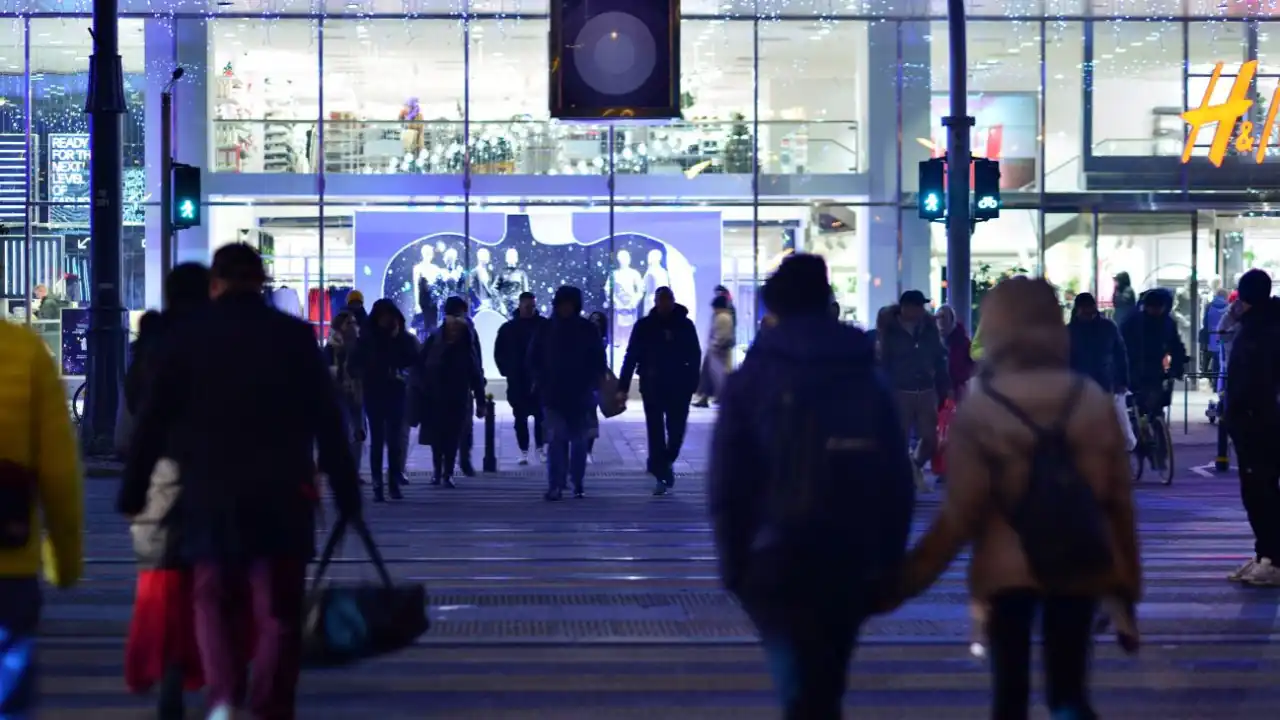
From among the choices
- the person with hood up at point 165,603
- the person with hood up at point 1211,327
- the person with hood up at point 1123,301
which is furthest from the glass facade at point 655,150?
the person with hood up at point 165,603

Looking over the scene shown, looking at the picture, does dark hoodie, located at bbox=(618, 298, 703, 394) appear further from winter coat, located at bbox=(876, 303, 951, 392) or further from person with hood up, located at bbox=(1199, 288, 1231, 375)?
person with hood up, located at bbox=(1199, 288, 1231, 375)

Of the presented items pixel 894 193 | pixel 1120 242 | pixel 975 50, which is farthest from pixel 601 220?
pixel 1120 242

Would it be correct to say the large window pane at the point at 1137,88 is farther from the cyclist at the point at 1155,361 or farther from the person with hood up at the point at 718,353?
the cyclist at the point at 1155,361

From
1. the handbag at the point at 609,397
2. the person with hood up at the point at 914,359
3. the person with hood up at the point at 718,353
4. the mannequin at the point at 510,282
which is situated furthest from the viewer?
the mannequin at the point at 510,282

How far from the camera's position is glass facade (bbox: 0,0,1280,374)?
90.7ft

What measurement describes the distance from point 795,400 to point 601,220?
23.5 metres

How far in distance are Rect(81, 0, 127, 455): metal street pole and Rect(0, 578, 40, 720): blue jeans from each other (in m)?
13.7

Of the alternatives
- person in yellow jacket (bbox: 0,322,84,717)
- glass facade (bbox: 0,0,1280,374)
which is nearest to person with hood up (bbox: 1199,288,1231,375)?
glass facade (bbox: 0,0,1280,374)

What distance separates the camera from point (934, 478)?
17.7 meters

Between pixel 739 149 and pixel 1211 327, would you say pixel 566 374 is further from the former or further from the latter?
pixel 739 149

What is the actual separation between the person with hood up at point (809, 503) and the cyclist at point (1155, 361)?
40.8 feet

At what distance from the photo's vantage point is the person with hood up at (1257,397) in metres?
9.43

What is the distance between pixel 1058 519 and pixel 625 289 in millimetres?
23394

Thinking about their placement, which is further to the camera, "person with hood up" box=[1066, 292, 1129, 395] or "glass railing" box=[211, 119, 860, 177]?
"glass railing" box=[211, 119, 860, 177]
